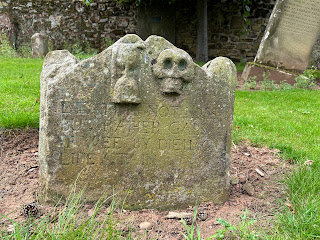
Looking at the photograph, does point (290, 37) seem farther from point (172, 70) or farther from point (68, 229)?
point (68, 229)

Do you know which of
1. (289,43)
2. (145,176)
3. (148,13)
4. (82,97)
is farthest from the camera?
(148,13)

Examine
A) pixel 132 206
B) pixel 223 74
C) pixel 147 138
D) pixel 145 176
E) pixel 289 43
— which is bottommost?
pixel 132 206

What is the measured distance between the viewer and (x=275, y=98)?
20.5 ft

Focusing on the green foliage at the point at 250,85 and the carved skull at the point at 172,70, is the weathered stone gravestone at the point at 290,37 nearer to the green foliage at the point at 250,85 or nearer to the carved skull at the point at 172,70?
the green foliage at the point at 250,85

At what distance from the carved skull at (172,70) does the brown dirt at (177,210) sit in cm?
94

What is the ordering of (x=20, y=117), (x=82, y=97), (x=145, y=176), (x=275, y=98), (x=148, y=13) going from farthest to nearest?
(x=148, y=13) → (x=275, y=98) → (x=20, y=117) → (x=145, y=176) → (x=82, y=97)

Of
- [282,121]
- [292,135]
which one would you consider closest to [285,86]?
[282,121]

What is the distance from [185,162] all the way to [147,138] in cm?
35

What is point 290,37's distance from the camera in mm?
7453

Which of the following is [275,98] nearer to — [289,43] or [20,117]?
[289,43]

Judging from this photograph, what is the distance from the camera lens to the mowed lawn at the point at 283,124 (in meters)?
2.27

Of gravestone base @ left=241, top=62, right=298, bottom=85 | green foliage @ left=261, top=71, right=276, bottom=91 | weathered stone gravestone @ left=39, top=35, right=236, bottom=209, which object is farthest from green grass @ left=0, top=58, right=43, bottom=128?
gravestone base @ left=241, top=62, right=298, bottom=85

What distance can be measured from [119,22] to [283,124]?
8.63 metres

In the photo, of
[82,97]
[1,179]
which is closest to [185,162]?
[82,97]
